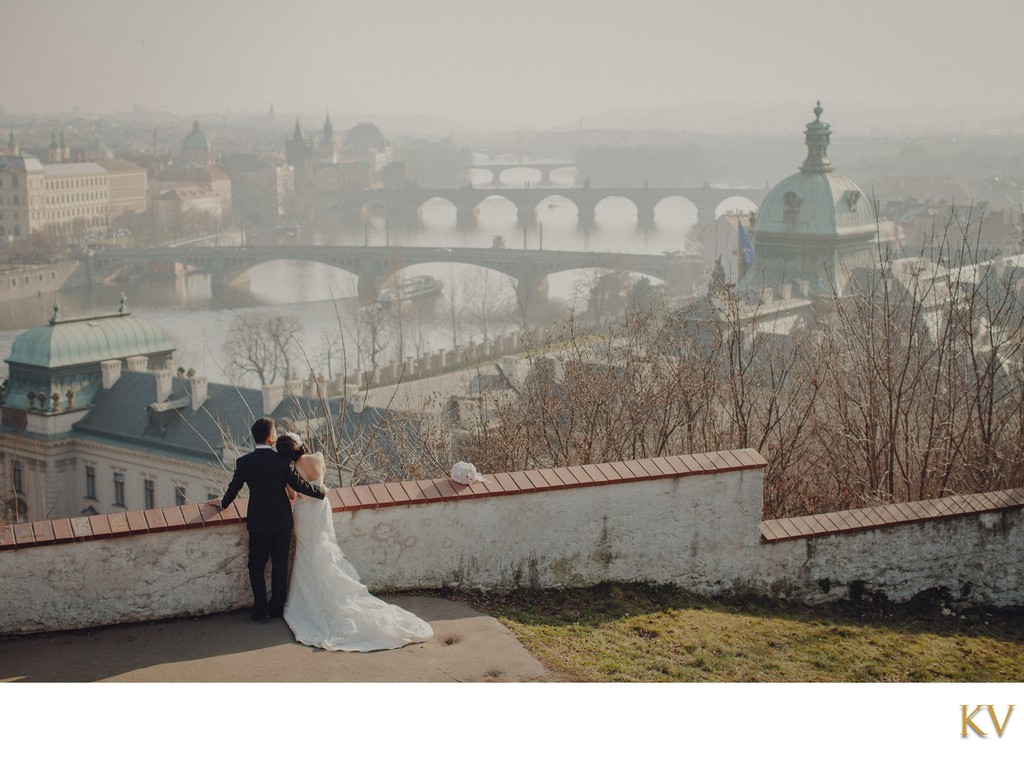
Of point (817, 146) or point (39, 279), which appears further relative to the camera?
point (39, 279)

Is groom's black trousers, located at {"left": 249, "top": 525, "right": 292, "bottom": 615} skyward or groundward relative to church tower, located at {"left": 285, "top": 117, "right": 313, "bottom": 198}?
groundward

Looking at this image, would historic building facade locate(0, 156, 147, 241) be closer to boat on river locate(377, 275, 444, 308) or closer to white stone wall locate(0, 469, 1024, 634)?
boat on river locate(377, 275, 444, 308)

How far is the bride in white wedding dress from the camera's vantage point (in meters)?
2.67

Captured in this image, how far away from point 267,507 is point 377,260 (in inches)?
942

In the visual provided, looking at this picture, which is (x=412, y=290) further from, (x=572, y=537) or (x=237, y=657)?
(x=237, y=657)

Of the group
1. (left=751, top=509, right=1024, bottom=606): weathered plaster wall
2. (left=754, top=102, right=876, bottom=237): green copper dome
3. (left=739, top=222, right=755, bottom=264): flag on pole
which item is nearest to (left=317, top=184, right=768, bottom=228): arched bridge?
(left=739, top=222, right=755, bottom=264): flag on pole

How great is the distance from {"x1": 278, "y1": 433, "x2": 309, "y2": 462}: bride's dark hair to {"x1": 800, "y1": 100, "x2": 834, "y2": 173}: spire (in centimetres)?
1296

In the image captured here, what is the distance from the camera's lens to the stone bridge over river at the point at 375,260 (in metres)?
24.7

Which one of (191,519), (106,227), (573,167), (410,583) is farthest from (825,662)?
(573,167)

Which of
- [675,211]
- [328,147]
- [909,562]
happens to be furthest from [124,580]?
[675,211]

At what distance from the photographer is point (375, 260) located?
2641 centimetres

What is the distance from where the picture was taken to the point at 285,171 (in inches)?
1496

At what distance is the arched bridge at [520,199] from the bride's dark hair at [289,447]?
3105cm

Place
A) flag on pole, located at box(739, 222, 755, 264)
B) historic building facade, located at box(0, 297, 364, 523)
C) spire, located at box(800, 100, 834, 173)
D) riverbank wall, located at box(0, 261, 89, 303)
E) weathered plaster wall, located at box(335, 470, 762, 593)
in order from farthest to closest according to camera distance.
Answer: riverbank wall, located at box(0, 261, 89, 303)
flag on pole, located at box(739, 222, 755, 264)
spire, located at box(800, 100, 834, 173)
historic building facade, located at box(0, 297, 364, 523)
weathered plaster wall, located at box(335, 470, 762, 593)
